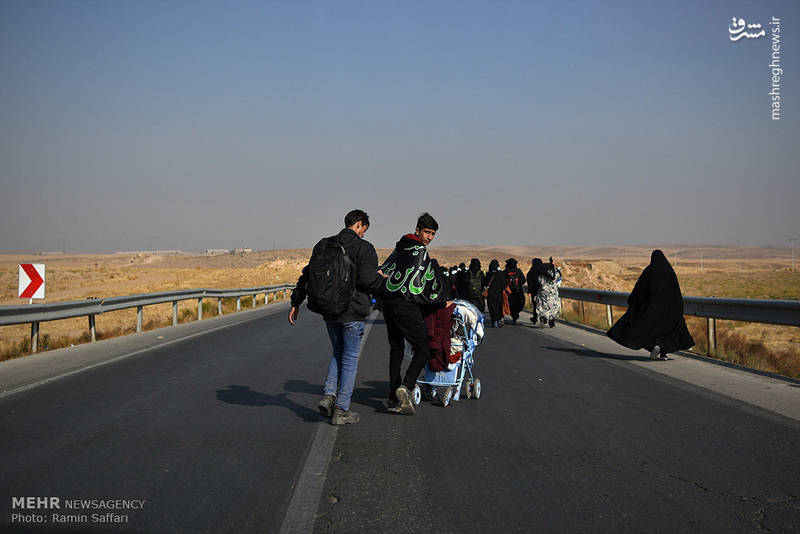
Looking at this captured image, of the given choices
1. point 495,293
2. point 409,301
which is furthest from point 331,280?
point 495,293

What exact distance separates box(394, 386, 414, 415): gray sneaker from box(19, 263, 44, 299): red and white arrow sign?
10.5 meters

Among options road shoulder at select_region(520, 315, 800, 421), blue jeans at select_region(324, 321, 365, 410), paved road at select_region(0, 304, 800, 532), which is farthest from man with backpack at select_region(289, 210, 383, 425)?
road shoulder at select_region(520, 315, 800, 421)

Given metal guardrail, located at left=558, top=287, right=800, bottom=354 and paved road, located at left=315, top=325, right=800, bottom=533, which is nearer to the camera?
paved road, located at left=315, top=325, right=800, bottom=533

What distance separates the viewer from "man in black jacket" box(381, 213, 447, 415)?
7.03 metres

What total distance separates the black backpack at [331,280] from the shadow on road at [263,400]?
1244 millimetres

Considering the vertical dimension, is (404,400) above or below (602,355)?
above

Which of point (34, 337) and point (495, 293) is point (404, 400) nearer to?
point (34, 337)

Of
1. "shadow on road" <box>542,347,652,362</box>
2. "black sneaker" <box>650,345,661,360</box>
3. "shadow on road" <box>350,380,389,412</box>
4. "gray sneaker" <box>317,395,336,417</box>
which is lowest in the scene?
"shadow on road" <box>542,347,652,362</box>

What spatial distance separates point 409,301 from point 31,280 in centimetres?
1069

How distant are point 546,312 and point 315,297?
13.0 metres

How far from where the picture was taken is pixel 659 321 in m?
12.0

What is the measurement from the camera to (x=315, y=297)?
646 cm

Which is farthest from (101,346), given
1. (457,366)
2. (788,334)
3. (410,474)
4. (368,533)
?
(788,334)

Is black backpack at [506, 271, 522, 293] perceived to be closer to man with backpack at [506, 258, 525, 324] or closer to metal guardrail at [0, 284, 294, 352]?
man with backpack at [506, 258, 525, 324]
